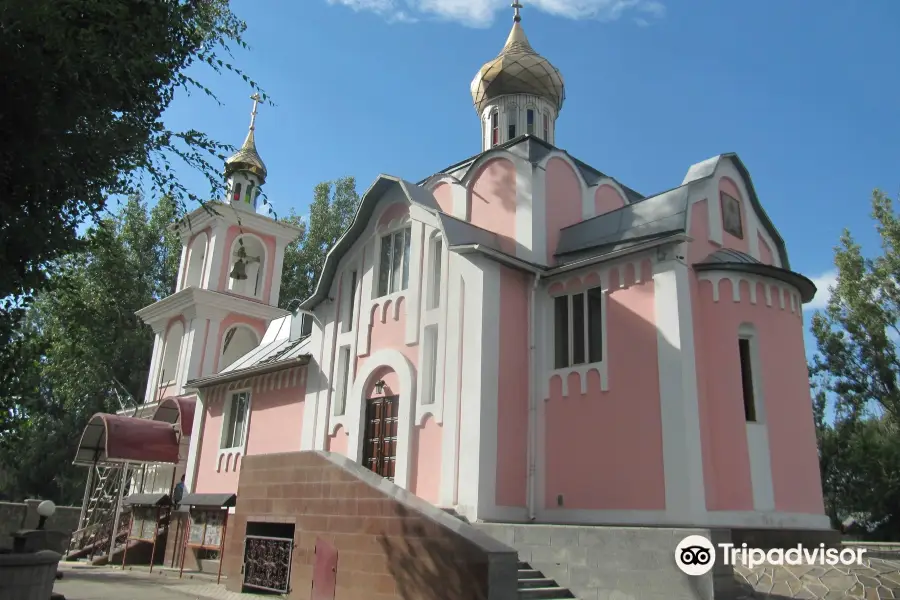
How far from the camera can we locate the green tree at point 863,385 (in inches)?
779

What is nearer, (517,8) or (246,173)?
A: (517,8)

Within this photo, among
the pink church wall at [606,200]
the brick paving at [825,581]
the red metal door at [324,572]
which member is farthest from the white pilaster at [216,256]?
the brick paving at [825,581]

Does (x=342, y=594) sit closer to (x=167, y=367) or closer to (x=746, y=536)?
(x=746, y=536)

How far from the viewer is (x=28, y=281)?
6.43 metres

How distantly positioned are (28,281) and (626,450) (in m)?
7.59

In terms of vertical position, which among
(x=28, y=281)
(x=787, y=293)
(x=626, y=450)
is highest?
(x=787, y=293)

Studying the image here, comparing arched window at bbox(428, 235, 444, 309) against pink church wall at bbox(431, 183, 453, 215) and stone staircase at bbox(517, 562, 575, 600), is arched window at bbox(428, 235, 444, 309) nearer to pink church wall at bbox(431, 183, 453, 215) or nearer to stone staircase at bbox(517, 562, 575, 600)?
pink church wall at bbox(431, 183, 453, 215)

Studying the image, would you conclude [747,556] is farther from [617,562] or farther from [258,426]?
[258,426]

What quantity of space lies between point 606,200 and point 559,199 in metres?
1.67

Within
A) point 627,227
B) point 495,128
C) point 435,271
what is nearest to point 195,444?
point 435,271

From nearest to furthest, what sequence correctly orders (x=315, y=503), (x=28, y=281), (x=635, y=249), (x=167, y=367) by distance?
(x=28, y=281) < (x=315, y=503) < (x=635, y=249) < (x=167, y=367)

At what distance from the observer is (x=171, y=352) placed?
993 inches

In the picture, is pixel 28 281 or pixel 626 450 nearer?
pixel 28 281

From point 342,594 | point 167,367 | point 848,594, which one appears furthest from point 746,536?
point 167,367
